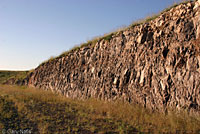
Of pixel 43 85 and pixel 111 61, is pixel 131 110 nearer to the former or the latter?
pixel 111 61

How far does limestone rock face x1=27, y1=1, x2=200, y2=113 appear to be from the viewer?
7668 mm

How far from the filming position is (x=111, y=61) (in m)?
12.2

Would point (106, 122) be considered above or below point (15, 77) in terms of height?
below

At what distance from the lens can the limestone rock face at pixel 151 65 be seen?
767cm

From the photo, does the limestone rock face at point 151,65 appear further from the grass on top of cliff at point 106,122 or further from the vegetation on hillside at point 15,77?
the vegetation on hillside at point 15,77

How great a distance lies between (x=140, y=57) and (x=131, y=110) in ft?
11.2

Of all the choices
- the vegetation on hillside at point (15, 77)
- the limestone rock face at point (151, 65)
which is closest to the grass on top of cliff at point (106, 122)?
the limestone rock face at point (151, 65)

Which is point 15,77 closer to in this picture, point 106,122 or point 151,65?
point 106,122

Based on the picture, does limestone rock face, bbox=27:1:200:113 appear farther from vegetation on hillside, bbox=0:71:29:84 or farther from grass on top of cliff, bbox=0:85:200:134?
vegetation on hillside, bbox=0:71:29:84

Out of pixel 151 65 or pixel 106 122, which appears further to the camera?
pixel 151 65

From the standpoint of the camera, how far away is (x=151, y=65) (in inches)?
364

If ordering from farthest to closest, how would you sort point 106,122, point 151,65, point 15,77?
point 15,77, point 151,65, point 106,122

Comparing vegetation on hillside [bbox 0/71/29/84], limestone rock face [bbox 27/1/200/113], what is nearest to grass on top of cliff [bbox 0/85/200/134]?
limestone rock face [bbox 27/1/200/113]

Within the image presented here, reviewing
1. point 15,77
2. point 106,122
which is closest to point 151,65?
point 106,122
